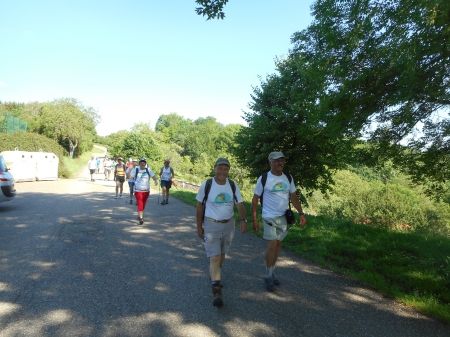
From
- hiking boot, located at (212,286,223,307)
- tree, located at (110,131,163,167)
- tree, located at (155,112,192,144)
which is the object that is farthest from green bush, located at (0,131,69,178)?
tree, located at (155,112,192,144)

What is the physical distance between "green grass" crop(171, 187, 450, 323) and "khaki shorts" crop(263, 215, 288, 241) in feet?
4.96

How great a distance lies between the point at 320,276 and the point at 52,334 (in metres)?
Answer: 3.72

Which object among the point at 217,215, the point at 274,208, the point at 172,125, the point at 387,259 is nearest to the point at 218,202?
the point at 217,215

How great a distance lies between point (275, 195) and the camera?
4.76 meters

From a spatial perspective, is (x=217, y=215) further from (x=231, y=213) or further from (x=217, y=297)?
(x=217, y=297)

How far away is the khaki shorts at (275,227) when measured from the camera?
4.69 m

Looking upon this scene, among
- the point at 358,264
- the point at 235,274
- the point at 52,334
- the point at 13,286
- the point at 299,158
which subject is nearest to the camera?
the point at 52,334

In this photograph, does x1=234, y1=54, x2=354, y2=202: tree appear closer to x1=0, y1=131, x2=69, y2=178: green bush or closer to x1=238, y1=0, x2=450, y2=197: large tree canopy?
x1=238, y1=0, x2=450, y2=197: large tree canopy

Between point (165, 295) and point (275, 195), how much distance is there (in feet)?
6.40

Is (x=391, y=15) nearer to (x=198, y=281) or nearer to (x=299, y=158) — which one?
(x=198, y=281)

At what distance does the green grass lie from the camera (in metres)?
4.49

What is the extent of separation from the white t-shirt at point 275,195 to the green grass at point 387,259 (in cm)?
172

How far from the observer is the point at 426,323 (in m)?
3.76

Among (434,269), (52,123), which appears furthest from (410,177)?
(52,123)
